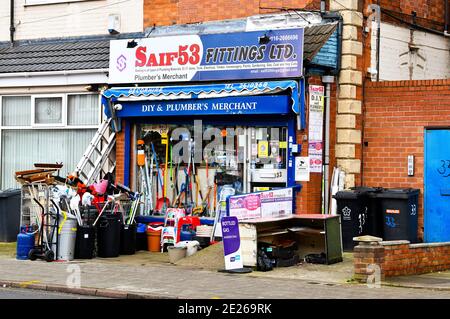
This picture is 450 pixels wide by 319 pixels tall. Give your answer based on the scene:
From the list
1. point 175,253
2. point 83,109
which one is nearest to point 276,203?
point 175,253

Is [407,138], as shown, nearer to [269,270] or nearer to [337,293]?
[269,270]

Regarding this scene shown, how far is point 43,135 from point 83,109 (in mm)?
1341

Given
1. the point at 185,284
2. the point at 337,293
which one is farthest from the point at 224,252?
the point at 337,293

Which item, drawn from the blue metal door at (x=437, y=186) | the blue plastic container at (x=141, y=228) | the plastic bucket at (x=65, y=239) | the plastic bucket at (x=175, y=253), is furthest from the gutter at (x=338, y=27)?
the plastic bucket at (x=65, y=239)

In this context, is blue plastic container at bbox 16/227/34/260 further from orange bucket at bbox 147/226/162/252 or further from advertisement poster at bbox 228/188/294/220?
advertisement poster at bbox 228/188/294/220

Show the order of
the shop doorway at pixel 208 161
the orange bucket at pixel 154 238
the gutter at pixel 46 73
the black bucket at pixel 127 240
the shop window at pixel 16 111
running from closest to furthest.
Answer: the black bucket at pixel 127 240, the shop doorway at pixel 208 161, the orange bucket at pixel 154 238, the gutter at pixel 46 73, the shop window at pixel 16 111

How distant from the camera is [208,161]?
66.1ft

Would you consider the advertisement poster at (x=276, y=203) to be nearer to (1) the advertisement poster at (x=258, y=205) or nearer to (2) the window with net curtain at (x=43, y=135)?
(1) the advertisement poster at (x=258, y=205)

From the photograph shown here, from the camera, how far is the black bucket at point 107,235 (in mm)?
18500

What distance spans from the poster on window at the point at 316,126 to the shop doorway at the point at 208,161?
1.88 ft

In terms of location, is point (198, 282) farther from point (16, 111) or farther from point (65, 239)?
point (16, 111)

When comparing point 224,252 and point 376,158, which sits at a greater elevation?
point 376,158

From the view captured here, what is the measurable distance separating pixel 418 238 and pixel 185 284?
5.65 m
